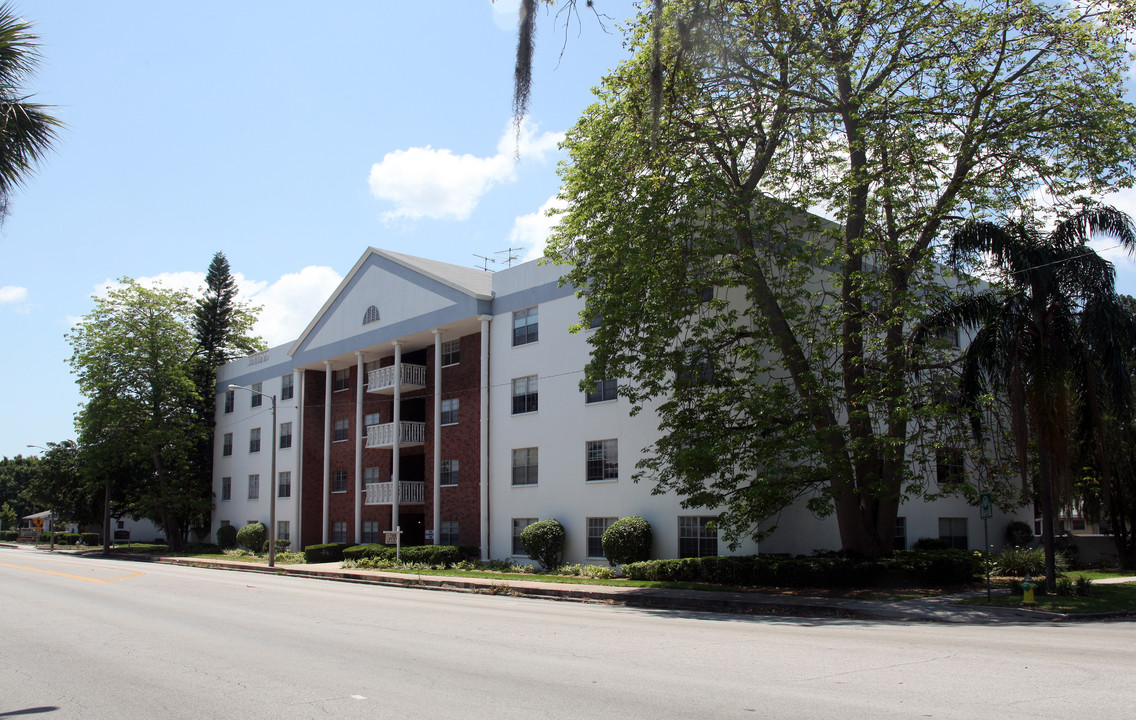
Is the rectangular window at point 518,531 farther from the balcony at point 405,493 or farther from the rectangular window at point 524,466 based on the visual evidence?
the balcony at point 405,493

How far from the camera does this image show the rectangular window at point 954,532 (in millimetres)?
30750

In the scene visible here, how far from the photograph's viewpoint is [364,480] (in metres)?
41.7

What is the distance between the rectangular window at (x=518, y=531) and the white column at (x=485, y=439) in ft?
4.12

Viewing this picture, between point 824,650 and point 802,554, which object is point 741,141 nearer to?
point 802,554

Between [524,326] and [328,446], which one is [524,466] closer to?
[524,326]

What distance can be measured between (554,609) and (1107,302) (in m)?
13.9

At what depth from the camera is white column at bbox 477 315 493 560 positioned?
108ft

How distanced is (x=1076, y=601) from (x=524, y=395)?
1943 centimetres

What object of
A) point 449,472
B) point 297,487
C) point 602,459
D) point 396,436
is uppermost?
point 396,436

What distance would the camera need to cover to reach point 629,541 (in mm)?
26734

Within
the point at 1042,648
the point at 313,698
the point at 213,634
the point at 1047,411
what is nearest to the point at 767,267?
the point at 1047,411

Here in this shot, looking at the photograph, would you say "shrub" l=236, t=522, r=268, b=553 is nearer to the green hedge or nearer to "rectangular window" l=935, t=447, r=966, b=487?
the green hedge

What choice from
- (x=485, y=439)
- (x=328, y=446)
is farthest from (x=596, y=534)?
(x=328, y=446)

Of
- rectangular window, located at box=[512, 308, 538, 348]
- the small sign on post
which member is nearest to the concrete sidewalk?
the small sign on post
